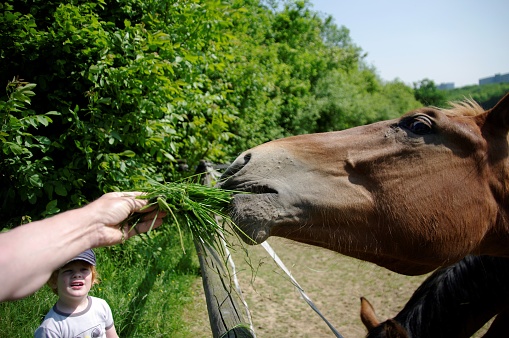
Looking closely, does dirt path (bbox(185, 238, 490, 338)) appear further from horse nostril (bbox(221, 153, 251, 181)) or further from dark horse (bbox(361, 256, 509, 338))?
horse nostril (bbox(221, 153, 251, 181))

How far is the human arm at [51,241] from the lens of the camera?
1188 millimetres

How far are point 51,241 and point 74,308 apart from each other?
55.0 inches

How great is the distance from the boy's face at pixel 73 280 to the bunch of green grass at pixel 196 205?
79 centimetres

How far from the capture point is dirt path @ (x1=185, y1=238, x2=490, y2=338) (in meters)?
4.63

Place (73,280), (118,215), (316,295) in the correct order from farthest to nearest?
(316,295), (73,280), (118,215)

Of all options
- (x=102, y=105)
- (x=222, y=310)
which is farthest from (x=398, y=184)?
(x=102, y=105)

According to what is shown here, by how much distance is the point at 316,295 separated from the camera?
5.58 m

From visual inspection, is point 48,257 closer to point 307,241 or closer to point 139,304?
point 307,241

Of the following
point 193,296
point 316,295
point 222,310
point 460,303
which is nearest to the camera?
point 222,310

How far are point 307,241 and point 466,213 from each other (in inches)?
38.6

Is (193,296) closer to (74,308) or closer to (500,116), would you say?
(74,308)

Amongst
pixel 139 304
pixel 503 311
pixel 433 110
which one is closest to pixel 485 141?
pixel 433 110

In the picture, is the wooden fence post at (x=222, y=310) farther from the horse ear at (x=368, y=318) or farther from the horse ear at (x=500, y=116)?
the horse ear at (x=500, y=116)

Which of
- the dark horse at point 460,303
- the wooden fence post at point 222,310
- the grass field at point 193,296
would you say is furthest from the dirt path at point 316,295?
the dark horse at point 460,303
